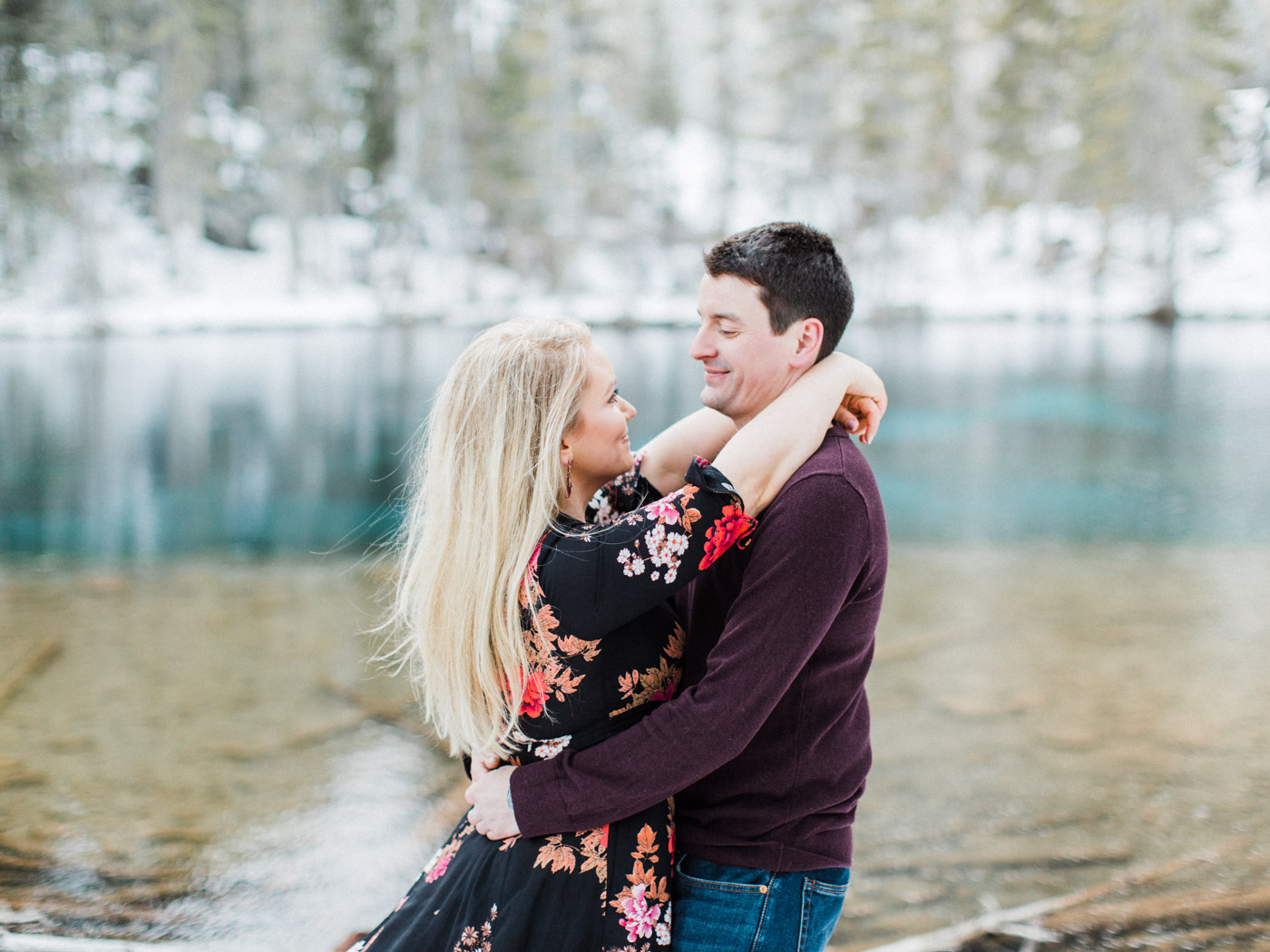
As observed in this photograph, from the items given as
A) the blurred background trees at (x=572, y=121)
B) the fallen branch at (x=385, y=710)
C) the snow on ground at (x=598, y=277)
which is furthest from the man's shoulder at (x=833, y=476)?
the blurred background trees at (x=572, y=121)

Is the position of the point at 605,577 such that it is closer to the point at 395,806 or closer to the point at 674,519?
the point at 674,519

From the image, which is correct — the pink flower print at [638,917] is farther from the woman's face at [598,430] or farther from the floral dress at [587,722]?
the woman's face at [598,430]

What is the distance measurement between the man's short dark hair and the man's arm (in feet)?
1.22

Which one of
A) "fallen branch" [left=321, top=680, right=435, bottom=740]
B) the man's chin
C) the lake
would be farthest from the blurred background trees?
the man's chin

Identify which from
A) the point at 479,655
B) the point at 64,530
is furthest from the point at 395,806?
the point at 64,530

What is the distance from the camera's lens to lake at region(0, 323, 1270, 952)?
3.98 metres

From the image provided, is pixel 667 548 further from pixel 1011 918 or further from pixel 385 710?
pixel 385 710

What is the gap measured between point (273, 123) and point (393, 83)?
605cm

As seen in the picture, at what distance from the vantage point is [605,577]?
1.68 meters

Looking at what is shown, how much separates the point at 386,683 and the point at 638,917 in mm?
4431

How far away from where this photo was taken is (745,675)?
1.71m

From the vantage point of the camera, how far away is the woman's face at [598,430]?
1844 mm

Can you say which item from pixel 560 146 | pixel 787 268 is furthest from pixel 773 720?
pixel 560 146

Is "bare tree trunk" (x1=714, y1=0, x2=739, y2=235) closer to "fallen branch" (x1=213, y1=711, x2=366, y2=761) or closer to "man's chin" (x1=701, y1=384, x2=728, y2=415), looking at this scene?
"fallen branch" (x1=213, y1=711, x2=366, y2=761)
